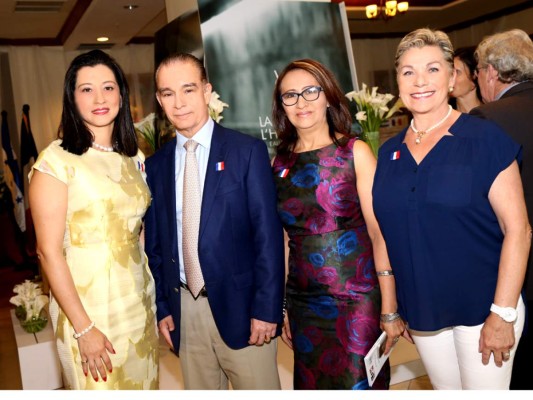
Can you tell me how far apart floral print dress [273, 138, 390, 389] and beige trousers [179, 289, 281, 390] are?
20cm

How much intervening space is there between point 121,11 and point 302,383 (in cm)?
686

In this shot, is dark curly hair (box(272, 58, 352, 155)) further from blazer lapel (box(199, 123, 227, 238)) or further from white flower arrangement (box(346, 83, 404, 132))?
white flower arrangement (box(346, 83, 404, 132))

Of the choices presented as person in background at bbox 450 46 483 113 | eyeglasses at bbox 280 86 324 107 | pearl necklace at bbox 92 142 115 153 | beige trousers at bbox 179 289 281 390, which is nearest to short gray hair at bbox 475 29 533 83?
eyeglasses at bbox 280 86 324 107

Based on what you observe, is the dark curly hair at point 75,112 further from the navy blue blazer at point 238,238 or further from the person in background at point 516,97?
the person in background at point 516,97

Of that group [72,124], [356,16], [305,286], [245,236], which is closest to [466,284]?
[305,286]

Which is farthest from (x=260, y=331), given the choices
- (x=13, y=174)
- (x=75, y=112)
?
(x=13, y=174)

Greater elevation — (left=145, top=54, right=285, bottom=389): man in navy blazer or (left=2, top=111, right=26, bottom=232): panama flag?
(left=2, top=111, right=26, bottom=232): panama flag

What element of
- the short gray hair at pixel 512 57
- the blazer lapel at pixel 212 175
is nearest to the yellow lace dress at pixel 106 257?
the blazer lapel at pixel 212 175

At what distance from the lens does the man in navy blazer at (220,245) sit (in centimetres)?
214

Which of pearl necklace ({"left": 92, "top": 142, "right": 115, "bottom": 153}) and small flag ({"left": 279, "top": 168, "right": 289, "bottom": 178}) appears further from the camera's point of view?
small flag ({"left": 279, "top": 168, "right": 289, "bottom": 178})

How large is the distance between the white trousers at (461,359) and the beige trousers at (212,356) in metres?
0.57

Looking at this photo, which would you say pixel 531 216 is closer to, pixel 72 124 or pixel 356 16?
pixel 72 124

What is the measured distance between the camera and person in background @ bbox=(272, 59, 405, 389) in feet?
7.26

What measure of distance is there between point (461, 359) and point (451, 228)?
42cm
